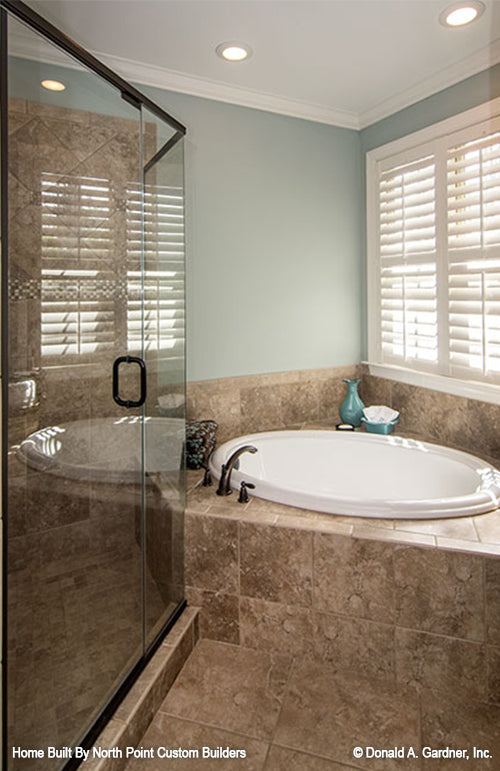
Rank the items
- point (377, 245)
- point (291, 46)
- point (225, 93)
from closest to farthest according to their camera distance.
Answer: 1. point (291, 46)
2. point (225, 93)
3. point (377, 245)

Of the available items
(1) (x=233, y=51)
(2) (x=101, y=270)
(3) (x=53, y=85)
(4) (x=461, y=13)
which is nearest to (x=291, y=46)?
(1) (x=233, y=51)

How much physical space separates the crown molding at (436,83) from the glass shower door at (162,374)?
1.51 meters

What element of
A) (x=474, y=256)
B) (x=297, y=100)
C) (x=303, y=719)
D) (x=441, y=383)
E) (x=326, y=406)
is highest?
(x=297, y=100)

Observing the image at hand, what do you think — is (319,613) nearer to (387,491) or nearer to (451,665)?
(451,665)

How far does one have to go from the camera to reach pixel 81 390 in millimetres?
1630

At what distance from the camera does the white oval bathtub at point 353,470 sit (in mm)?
2146

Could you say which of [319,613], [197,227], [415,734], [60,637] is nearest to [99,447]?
[60,637]

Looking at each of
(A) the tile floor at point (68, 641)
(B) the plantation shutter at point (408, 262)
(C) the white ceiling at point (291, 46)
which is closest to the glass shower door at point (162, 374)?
(A) the tile floor at point (68, 641)

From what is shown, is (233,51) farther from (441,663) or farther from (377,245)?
(441,663)

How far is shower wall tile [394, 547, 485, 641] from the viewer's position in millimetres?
1767

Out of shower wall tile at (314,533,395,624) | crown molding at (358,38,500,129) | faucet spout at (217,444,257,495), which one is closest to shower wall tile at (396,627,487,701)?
shower wall tile at (314,533,395,624)

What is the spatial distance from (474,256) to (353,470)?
53.0 inches

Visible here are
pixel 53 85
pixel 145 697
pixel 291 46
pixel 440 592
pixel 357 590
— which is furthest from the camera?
pixel 291 46

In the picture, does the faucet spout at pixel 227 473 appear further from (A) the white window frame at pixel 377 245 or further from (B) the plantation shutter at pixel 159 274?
(A) the white window frame at pixel 377 245
